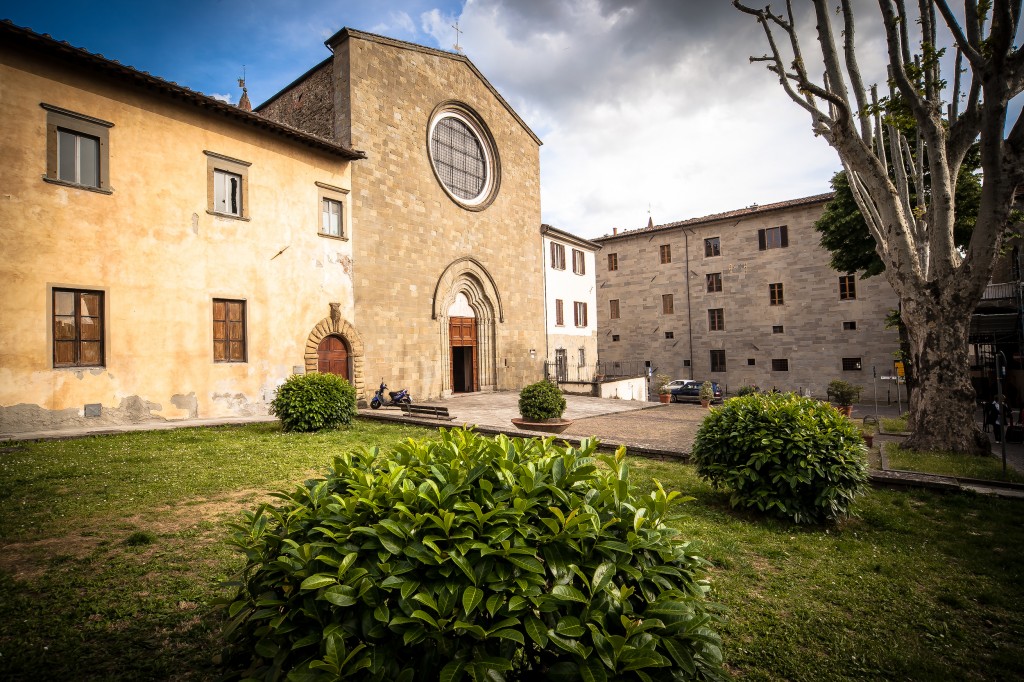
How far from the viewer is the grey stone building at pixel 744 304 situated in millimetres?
30281

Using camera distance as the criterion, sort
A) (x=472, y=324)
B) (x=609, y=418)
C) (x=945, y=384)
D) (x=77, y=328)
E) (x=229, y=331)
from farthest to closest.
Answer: (x=472, y=324) → (x=609, y=418) → (x=229, y=331) → (x=77, y=328) → (x=945, y=384)

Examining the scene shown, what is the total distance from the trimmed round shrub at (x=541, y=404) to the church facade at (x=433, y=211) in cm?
822

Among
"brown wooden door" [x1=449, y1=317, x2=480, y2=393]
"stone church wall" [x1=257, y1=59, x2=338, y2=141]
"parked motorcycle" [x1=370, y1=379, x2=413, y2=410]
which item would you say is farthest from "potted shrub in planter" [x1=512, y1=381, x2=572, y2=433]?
"stone church wall" [x1=257, y1=59, x2=338, y2=141]

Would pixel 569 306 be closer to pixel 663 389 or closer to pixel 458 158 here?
pixel 663 389

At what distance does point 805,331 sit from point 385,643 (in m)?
36.0

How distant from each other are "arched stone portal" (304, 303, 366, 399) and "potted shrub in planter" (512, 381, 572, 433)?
20.8 ft

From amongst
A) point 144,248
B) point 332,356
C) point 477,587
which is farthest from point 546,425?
point 144,248

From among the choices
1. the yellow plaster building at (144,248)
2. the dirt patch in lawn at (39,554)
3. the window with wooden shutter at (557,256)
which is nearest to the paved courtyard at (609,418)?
the yellow plaster building at (144,248)

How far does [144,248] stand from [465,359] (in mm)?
14112

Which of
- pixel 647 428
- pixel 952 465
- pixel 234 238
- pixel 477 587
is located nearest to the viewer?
pixel 477 587

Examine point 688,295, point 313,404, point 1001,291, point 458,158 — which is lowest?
point 313,404

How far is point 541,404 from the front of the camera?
41.0 ft

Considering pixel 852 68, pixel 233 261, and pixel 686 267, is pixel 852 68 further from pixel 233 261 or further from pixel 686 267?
pixel 686 267

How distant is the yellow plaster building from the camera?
11.0 meters
